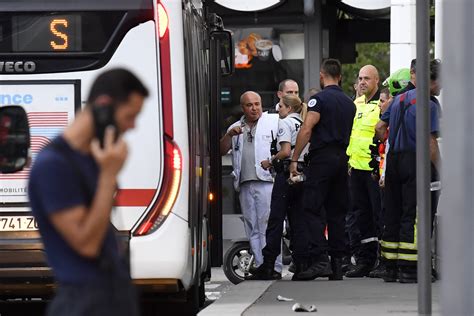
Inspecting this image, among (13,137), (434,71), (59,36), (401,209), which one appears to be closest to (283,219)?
(401,209)

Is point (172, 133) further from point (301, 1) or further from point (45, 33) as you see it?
point (301, 1)

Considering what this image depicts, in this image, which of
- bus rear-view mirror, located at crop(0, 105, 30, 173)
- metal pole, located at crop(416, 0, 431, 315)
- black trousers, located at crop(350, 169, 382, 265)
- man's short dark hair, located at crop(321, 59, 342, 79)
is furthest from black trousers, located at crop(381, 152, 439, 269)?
bus rear-view mirror, located at crop(0, 105, 30, 173)

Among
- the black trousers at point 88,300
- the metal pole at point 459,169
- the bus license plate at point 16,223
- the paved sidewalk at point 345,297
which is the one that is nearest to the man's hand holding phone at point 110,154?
the black trousers at point 88,300

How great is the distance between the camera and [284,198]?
14.1m

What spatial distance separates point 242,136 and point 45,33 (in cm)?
436

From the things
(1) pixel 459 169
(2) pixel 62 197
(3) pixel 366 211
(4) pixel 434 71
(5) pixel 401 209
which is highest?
(4) pixel 434 71

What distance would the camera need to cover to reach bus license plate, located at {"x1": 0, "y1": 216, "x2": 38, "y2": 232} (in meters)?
10.5

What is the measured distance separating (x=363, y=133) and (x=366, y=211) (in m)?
0.83

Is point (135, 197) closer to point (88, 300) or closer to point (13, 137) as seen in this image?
point (13, 137)

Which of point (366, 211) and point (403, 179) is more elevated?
point (403, 179)

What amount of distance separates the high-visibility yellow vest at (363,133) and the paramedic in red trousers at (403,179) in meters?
1.63

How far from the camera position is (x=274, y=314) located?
425 inches

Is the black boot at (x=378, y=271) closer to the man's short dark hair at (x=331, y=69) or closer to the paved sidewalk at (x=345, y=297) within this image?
the paved sidewalk at (x=345, y=297)

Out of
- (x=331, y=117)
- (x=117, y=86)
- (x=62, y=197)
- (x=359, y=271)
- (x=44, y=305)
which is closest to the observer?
(x=62, y=197)
